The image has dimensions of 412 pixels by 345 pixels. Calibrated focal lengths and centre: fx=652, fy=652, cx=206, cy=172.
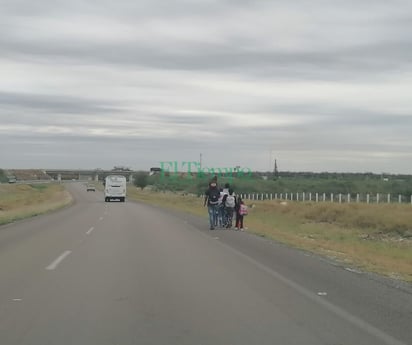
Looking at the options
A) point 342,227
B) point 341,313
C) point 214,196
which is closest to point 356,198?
point 342,227

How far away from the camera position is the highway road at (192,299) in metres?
7.61

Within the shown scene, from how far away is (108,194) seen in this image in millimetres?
72312

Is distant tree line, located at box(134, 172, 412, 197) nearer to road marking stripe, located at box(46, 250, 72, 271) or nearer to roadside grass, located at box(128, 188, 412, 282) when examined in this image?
roadside grass, located at box(128, 188, 412, 282)

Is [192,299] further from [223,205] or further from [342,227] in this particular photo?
[342,227]

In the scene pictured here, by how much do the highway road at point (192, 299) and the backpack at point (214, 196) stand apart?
29.8 feet

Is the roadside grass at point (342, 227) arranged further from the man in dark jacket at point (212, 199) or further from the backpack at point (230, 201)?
the man in dark jacket at point (212, 199)

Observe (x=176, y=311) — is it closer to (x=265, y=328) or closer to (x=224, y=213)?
(x=265, y=328)

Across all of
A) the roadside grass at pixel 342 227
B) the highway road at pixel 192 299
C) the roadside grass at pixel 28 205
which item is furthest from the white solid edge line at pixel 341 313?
the roadside grass at pixel 28 205

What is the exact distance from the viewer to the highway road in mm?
7605

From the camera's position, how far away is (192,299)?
10.1 meters

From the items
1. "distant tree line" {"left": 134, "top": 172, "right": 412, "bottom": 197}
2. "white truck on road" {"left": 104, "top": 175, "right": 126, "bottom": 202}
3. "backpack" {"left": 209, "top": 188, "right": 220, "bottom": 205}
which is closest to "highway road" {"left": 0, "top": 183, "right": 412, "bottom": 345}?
"backpack" {"left": 209, "top": 188, "right": 220, "bottom": 205}

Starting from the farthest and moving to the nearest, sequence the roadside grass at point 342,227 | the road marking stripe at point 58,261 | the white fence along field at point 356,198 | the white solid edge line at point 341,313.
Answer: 1. the white fence along field at point 356,198
2. the roadside grass at point 342,227
3. the road marking stripe at point 58,261
4. the white solid edge line at point 341,313

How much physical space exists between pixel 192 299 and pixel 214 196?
17.3 m

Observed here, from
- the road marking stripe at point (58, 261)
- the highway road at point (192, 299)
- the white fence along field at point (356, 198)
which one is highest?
the white fence along field at point (356, 198)
